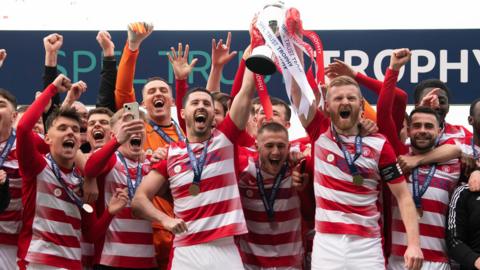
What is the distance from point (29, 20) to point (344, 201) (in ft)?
13.6

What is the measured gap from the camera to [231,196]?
5.53 metres

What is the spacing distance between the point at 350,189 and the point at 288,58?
782 millimetres

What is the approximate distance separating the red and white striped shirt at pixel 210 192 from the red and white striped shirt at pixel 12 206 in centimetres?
84

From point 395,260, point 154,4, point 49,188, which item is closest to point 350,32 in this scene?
point 154,4

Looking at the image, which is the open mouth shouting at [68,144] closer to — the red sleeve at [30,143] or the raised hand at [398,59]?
the red sleeve at [30,143]

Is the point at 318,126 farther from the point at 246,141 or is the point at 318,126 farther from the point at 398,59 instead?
the point at 246,141

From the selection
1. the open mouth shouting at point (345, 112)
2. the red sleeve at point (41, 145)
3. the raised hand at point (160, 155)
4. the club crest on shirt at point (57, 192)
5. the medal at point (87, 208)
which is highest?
the open mouth shouting at point (345, 112)

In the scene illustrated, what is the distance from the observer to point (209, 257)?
5.46 metres

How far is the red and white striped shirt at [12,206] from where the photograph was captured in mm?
5785

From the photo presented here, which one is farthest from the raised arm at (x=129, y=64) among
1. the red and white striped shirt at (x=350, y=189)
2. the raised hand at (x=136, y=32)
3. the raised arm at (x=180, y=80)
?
the red and white striped shirt at (x=350, y=189)

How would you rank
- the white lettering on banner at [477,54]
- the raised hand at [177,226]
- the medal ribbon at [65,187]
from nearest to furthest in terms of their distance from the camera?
the raised hand at [177,226] < the medal ribbon at [65,187] < the white lettering on banner at [477,54]

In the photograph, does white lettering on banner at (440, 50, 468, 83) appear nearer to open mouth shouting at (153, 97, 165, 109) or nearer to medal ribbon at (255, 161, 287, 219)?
open mouth shouting at (153, 97, 165, 109)

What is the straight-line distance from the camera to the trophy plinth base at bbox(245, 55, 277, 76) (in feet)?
16.8

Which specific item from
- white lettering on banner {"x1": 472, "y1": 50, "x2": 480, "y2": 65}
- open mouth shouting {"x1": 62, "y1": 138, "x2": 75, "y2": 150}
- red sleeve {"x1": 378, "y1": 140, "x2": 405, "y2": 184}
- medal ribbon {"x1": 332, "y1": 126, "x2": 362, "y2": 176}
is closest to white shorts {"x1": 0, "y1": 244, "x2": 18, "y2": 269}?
open mouth shouting {"x1": 62, "y1": 138, "x2": 75, "y2": 150}
